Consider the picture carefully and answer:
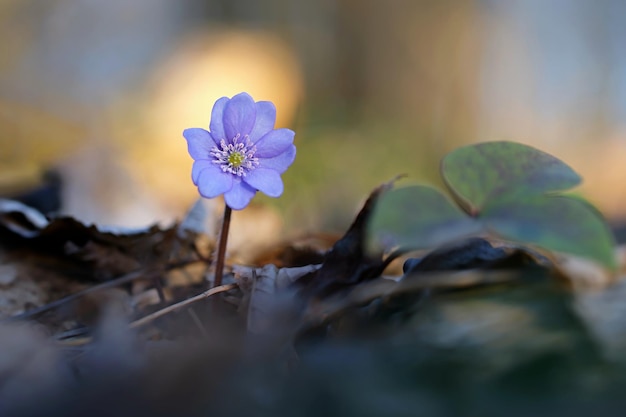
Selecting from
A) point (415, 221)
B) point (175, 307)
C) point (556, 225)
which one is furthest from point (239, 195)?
point (556, 225)

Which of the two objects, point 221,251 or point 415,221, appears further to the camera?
point 221,251

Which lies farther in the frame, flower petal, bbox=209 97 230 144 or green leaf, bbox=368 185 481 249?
flower petal, bbox=209 97 230 144

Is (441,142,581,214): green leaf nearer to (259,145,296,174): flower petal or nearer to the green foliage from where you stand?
the green foliage

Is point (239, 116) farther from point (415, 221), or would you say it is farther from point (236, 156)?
point (415, 221)

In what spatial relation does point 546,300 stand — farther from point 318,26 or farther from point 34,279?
point 318,26

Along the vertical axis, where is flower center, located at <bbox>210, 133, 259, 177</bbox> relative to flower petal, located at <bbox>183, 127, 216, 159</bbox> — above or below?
below

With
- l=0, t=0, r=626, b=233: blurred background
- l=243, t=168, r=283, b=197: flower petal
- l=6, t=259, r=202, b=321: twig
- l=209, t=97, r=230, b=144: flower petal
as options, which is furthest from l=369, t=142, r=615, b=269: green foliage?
l=0, t=0, r=626, b=233: blurred background

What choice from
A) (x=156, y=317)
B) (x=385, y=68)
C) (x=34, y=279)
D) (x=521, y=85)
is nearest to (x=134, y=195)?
(x=34, y=279)
